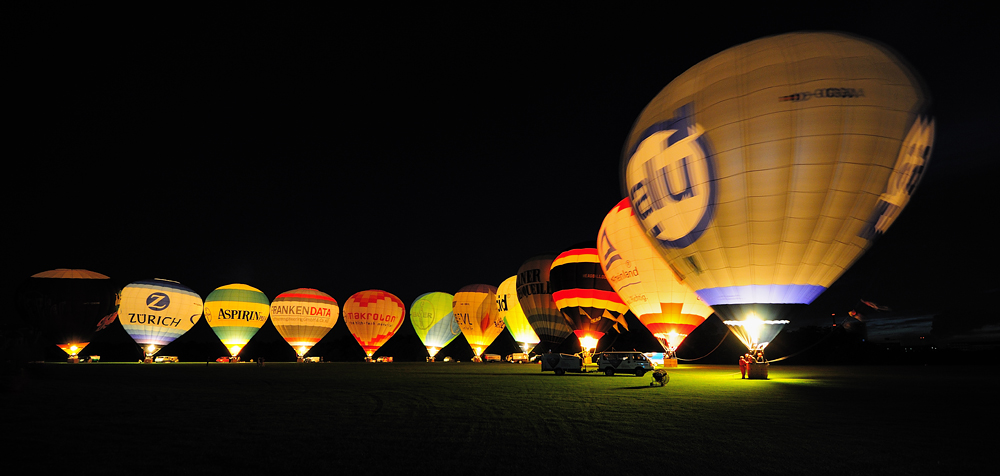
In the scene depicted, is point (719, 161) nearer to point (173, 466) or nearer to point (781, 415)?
point (781, 415)

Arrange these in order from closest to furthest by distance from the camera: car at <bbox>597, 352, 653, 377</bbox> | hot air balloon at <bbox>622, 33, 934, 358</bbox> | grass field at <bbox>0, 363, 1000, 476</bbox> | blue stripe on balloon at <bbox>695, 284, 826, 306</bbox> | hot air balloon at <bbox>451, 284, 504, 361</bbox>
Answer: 1. grass field at <bbox>0, 363, 1000, 476</bbox>
2. hot air balloon at <bbox>622, 33, 934, 358</bbox>
3. blue stripe on balloon at <bbox>695, 284, 826, 306</bbox>
4. car at <bbox>597, 352, 653, 377</bbox>
5. hot air balloon at <bbox>451, 284, 504, 361</bbox>

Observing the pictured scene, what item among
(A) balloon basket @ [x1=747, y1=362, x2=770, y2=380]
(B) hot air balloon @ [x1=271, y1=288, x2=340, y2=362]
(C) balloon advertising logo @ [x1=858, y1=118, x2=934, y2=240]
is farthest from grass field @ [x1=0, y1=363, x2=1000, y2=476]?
(B) hot air balloon @ [x1=271, y1=288, x2=340, y2=362]

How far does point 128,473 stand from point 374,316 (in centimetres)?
5050

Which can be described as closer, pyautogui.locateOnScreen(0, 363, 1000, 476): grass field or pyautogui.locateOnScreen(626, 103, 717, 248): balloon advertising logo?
pyautogui.locateOnScreen(0, 363, 1000, 476): grass field

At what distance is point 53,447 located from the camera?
6.52 meters

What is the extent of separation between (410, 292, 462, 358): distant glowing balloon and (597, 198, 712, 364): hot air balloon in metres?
31.5

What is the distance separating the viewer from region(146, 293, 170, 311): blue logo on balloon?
152 feet

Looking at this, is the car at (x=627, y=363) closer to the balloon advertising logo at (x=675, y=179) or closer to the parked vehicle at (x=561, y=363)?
the parked vehicle at (x=561, y=363)

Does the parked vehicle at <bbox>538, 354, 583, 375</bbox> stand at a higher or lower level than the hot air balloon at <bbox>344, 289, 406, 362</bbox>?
lower

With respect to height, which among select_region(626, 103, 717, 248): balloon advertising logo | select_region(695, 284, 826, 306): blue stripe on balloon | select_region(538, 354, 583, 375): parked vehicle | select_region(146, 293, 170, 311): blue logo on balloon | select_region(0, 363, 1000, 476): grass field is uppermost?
select_region(626, 103, 717, 248): balloon advertising logo

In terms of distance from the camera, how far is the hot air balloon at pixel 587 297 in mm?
34344

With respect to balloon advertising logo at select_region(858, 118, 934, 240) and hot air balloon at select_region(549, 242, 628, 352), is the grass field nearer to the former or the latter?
balloon advertising logo at select_region(858, 118, 934, 240)

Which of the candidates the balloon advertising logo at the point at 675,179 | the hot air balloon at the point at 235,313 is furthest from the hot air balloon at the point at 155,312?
the balloon advertising logo at the point at 675,179

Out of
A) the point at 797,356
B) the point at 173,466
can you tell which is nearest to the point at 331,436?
the point at 173,466
